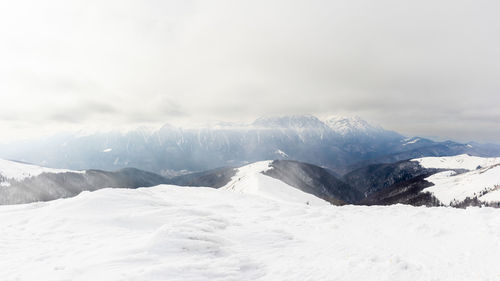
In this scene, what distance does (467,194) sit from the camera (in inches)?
6890

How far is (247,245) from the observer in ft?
32.9

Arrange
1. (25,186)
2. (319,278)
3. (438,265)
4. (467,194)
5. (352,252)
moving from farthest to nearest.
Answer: (25,186)
(467,194)
(352,252)
(438,265)
(319,278)

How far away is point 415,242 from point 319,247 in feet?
16.2

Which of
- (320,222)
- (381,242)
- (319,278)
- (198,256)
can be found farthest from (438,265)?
(198,256)

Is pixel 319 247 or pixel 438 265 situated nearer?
pixel 438 265

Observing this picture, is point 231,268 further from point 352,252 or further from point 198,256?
point 352,252

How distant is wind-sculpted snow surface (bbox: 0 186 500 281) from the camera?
734 centimetres

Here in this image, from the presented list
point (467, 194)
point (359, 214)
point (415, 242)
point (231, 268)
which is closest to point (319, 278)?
point (231, 268)

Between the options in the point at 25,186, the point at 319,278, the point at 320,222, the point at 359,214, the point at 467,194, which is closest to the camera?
the point at 319,278

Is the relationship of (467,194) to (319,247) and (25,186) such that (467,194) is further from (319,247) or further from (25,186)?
(25,186)

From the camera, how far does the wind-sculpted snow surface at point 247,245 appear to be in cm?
734

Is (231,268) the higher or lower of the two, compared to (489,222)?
higher

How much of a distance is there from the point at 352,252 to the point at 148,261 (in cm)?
812

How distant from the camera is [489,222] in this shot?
477 inches
